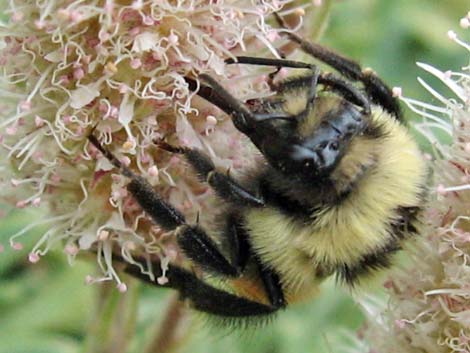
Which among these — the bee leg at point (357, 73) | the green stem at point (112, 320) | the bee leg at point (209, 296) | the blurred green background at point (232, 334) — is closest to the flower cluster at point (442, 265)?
the bee leg at point (357, 73)

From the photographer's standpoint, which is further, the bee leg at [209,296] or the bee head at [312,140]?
the bee leg at [209,296]

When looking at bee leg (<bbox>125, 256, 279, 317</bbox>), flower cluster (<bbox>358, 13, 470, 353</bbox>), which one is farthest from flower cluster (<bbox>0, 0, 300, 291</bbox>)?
flower cluster (<bbox>358, 13, 470, 353</bbox>)

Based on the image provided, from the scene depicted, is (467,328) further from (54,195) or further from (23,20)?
(23,20)

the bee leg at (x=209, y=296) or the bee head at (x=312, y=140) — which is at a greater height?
the bee head at (x=312, y=140)

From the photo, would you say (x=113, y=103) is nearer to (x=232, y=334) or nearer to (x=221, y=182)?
(x=221, y=182)

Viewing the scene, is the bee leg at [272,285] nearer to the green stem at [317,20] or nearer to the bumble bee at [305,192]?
the bumble bee at [305,192]

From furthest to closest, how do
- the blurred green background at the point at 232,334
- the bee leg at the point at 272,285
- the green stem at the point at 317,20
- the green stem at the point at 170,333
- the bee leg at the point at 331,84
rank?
the blurred green background at the point at 232,334, the green stem at the point at 170,333, the green stem at the point at 317,20, the bee leg at the point at 272,285, the bee leg at the point at 331,84

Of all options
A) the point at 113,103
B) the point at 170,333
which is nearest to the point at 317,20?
the point at 113,103
